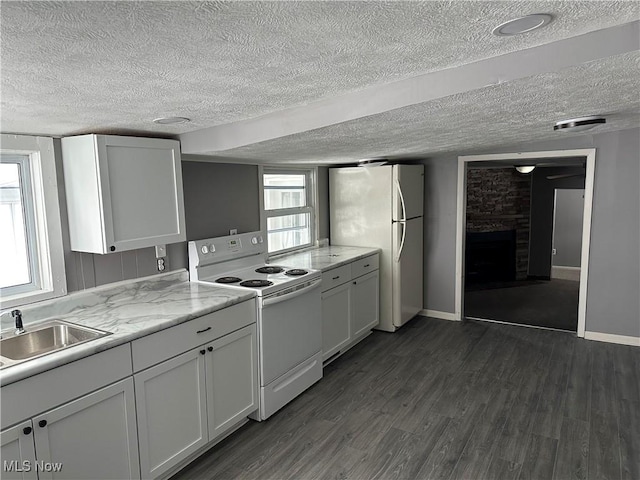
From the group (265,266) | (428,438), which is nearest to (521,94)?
(428,438)

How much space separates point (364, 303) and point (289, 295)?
1449 mm

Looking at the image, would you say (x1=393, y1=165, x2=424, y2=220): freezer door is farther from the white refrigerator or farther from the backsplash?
the backsplash

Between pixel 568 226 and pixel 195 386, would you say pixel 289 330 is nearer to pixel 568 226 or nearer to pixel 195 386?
pixel 195 386

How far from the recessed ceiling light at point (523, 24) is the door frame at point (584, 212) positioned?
336cm

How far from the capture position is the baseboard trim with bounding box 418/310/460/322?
16.3 ft

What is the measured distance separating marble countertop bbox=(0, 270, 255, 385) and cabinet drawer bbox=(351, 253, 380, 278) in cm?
152

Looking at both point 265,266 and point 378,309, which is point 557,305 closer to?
point 378,309

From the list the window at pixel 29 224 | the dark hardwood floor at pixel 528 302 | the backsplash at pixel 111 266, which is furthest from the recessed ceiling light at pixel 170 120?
the dark hardwood floor at pixel 528 302

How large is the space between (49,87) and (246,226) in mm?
2276

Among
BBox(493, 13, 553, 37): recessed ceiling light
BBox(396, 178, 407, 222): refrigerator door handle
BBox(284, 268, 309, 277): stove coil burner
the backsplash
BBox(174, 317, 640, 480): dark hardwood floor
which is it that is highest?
BBox(493, 13, 553, 37): recessed ceiling light

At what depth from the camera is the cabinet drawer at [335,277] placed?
142 inches

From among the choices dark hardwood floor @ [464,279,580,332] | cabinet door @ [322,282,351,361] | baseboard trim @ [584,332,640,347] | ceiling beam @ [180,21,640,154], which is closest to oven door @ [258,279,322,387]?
cabinet door @ [322,282,351,361]

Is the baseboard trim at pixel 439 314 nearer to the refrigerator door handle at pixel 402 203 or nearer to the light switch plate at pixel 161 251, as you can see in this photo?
the refrigerator door handle at pixel 402 203

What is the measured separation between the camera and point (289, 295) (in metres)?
2.98
